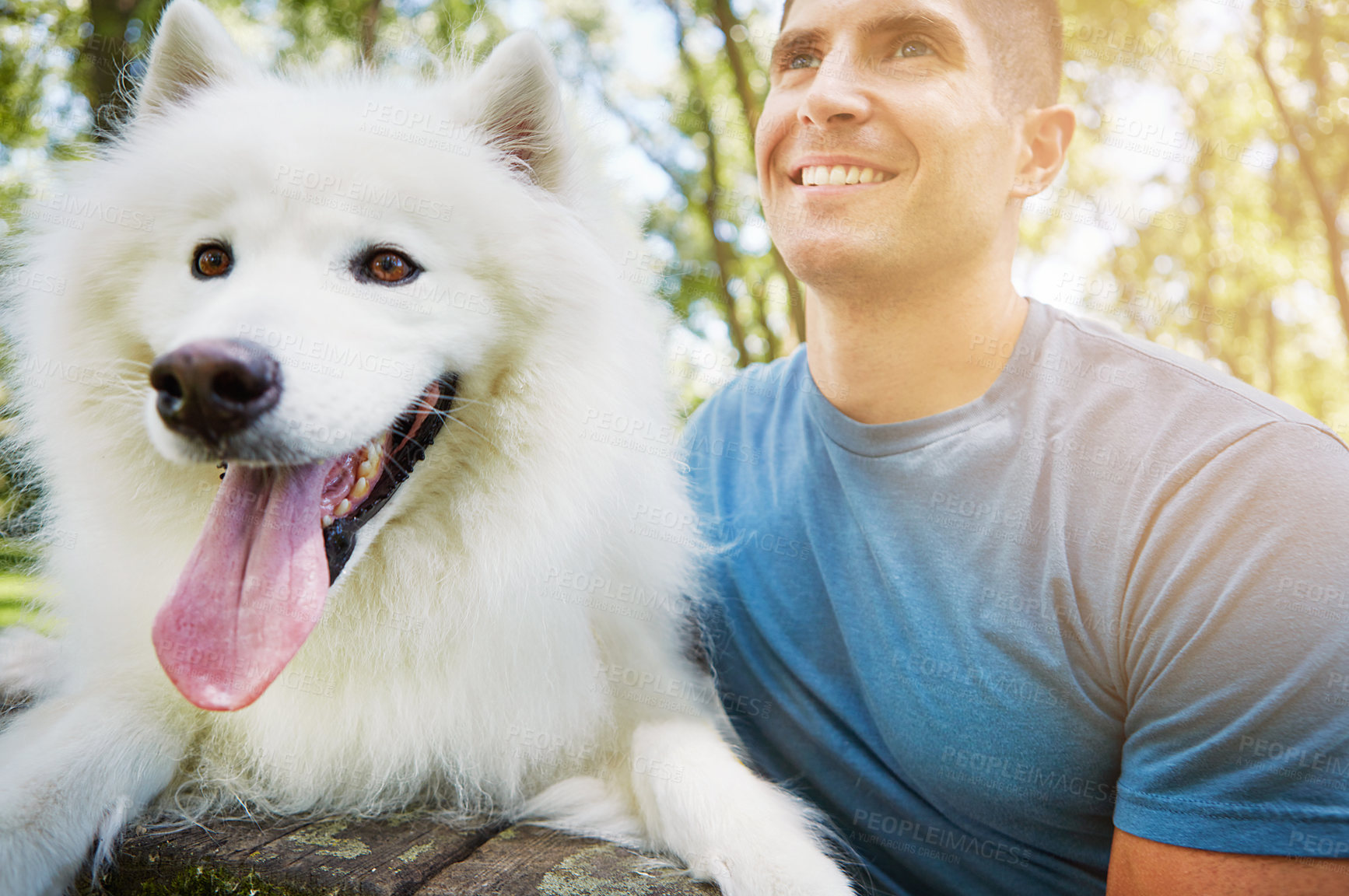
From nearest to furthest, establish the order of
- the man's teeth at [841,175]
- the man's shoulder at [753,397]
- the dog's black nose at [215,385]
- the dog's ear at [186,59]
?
the dog's black nose at [215,385]
the dog's ear at [186,59]
the man's teeth at [841,175]
the man's shoulder at [753,397]

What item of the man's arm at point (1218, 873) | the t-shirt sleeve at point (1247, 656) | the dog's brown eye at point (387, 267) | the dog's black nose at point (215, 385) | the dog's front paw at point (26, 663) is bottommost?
the man's arm at point (1218, 873)

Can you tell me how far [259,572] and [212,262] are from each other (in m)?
0.76

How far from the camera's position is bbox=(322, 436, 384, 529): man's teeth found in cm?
181

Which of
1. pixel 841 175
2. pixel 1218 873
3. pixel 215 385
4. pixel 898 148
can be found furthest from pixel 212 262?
pixel 1218 873

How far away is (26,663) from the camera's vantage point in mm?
2480

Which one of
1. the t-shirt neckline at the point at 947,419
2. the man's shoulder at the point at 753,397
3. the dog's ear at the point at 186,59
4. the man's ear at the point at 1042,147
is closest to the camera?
the dog's ear at the point at 186,59

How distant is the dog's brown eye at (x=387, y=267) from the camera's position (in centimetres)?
189

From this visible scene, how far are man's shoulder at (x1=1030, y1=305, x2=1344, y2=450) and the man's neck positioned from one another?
0.35 feet

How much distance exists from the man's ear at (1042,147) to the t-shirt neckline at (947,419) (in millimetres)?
384

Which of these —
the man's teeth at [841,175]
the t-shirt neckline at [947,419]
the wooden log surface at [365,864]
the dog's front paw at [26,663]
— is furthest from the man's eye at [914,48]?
the dog's front paw at [26,663]

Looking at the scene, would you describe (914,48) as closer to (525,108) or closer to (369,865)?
(525,108)

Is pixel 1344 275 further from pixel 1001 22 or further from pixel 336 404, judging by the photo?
pixel 336 404

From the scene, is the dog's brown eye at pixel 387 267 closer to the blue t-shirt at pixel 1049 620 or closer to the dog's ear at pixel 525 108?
the dog's ear at pixel 525 108

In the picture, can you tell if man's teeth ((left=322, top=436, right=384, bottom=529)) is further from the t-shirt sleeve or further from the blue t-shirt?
the t-shirt sleeve
